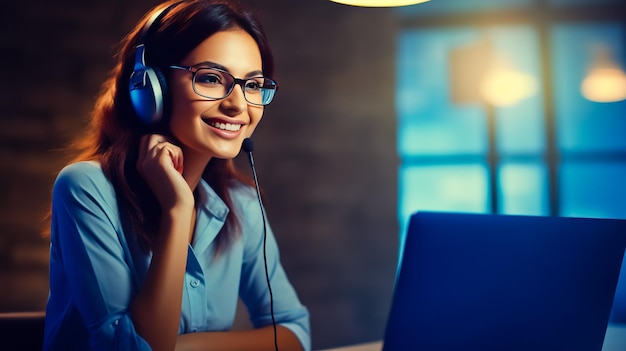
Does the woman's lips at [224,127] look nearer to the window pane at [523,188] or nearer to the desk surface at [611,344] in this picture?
the desk surface at [611,344]

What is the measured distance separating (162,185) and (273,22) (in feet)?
5.25

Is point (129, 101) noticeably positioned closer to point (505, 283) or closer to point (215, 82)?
point (215, 82)

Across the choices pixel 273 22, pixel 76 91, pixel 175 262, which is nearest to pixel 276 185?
pixel 273 22

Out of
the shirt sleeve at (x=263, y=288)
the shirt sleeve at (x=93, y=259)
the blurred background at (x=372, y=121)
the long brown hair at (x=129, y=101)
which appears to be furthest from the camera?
the blurred background at (x=372, y=121)

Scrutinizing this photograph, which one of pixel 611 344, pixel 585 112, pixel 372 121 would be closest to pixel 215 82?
pixel 611 344

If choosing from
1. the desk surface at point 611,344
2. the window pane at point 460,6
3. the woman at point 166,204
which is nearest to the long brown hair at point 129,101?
the woman at point 166,204

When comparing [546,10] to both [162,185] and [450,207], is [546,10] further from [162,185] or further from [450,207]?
[162,185]

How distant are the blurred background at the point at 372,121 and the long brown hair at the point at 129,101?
2.79 ft

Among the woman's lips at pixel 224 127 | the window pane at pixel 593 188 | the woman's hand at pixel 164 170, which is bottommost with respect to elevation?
the window pane at pixel 593 188

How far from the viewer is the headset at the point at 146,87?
1083mm

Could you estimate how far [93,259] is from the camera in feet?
3.30

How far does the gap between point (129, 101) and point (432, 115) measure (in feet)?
6.45

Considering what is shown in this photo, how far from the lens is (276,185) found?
8.04 ft

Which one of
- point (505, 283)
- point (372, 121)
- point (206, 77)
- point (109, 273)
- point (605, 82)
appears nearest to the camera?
point (505, 283)
